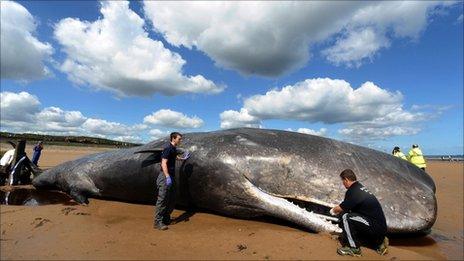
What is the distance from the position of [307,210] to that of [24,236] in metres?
4.64

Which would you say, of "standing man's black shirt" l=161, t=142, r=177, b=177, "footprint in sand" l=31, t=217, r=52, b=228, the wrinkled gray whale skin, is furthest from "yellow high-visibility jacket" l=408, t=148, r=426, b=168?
"footprint in sand" l=31, t=217, r=52, b=228

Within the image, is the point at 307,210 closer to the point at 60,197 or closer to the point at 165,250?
the point at 165,250

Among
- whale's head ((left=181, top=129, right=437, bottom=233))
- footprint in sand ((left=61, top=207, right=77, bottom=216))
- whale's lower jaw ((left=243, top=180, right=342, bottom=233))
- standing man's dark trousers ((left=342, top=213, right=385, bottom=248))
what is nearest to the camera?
standing man's dark trousers ((left=342, top=213, right=385, bottom=248))

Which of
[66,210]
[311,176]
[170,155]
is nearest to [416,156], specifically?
[311,176]

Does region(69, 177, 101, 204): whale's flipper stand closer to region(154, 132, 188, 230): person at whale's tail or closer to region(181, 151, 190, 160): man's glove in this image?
region(181, 151, 190, 160): man's glove

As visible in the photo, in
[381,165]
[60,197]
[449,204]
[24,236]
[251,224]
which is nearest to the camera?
[24,236]

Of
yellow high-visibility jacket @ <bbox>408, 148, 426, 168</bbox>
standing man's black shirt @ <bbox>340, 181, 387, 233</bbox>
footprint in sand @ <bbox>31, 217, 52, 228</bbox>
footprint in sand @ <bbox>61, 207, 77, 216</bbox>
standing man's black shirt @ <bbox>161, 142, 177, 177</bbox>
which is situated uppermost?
yellow high-visibility jacket @ <bbox>408, 148, 426, 168</bbox>

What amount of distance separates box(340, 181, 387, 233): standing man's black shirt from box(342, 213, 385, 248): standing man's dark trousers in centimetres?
6

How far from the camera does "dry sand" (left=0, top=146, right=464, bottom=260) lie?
5.33m

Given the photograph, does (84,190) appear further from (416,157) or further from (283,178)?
(416,157)

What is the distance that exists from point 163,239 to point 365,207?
302cm

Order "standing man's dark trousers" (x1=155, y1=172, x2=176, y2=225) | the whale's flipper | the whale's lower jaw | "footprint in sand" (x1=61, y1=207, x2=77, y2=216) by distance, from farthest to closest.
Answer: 1. the whale's flipper
2. "footprint in sand" (x1=61, y1=207, x2=77, y2=216)
3. "standing man's dark trousers" (x1=155, y1=172, x2=176, y2=225)
4. the whale's lower jaw

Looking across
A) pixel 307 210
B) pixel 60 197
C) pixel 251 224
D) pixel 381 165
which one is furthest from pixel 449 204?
pixel 60 197

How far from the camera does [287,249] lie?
5.48 meters
